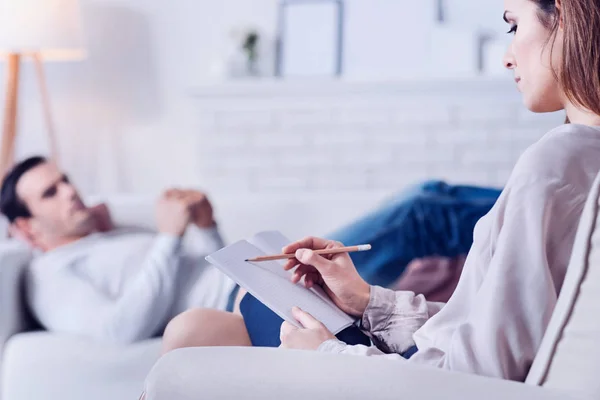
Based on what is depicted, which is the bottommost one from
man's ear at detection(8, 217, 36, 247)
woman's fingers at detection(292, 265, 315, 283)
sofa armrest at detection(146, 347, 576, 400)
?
man's ear at detection(8, 217, 36, 247)

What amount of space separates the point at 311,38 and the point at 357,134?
512mm

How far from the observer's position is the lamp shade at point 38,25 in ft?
9.84

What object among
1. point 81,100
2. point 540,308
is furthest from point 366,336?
point 81,100

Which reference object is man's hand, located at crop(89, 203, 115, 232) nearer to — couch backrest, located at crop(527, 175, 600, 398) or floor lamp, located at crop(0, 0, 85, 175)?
floor lamp, located at crop(0, 0, 85, 175)

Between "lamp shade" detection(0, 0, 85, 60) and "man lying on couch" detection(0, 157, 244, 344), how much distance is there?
674 mm

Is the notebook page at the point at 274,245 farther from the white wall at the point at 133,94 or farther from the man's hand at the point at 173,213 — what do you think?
the white wall at the point at 133,94

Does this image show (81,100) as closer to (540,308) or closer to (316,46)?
(316,46)

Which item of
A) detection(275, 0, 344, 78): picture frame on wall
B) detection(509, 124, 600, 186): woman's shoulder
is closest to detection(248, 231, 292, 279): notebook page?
detection(509, 124, 600, 186): woman's shoulder

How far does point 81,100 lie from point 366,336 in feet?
9.28

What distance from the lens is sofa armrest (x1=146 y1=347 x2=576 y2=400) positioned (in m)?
0.79

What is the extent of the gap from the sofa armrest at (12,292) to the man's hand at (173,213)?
404 millimetres

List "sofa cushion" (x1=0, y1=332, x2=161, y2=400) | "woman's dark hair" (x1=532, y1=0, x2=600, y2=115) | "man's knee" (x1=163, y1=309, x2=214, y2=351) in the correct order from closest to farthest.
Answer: "woman's dark hair" (x1=532, y1=0, x2=600, y2=115) → "man's knee" (x1=163, y1=309, x2=214, y2=351) → "sofa cushion" (x1=0, y1=332, x2=161, y2=400)

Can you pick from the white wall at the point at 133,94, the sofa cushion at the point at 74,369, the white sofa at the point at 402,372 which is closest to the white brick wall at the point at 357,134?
the white wall at the point at 133,94

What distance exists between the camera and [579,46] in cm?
101
